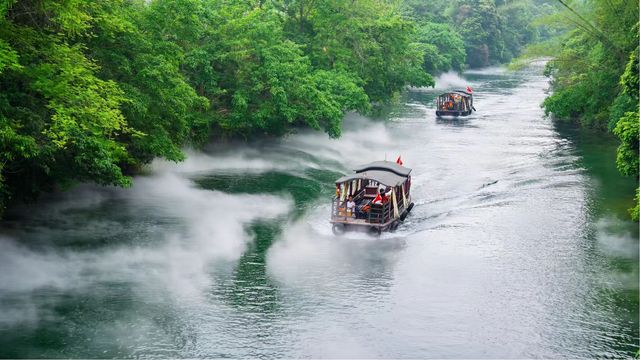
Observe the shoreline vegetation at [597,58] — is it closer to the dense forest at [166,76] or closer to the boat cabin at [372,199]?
the dense forest at [166,76]

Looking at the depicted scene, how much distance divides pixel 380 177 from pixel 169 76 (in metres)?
13.9

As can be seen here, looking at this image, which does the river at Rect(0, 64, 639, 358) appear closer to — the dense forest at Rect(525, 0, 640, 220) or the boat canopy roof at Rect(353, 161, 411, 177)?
the boat canopy roof at Rect(353, 161, 411, 177)

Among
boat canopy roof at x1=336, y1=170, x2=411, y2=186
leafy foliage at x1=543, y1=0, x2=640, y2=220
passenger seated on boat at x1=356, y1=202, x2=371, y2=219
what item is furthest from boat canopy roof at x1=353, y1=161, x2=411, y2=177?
leafy foliage at x1=543, y1=0, x2=640, y2=220

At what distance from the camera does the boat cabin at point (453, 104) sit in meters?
82.4

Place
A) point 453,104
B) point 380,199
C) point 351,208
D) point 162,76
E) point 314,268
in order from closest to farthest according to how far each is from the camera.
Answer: point 314,268
point 351,208
point 380,199
point 162,76
point 453,104

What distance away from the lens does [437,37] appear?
409ft

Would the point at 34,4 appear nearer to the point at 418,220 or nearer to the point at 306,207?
the point at 306,207

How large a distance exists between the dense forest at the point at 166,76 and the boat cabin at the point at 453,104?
10.1ft

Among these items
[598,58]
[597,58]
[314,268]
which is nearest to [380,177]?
[314,268]

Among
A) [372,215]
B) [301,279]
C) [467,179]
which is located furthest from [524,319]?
[467,179]

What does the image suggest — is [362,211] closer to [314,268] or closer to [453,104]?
[314,268]

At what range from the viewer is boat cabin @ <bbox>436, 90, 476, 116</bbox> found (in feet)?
270

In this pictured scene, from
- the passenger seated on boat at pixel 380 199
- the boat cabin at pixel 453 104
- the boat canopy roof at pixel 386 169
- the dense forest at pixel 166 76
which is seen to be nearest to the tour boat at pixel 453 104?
the boat cabin at pixel 453 104

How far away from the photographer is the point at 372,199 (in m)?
41.2
